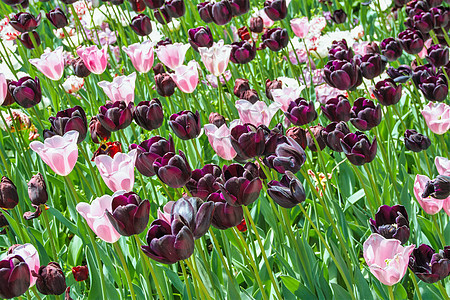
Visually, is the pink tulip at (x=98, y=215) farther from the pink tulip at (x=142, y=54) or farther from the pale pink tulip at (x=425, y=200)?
Answer: the pink tulip at (x=142, y=54)

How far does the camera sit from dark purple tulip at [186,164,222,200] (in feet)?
4.21

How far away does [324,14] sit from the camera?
4.39 m

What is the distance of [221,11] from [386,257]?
1.76 m

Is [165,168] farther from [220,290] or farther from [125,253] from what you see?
[125,253]

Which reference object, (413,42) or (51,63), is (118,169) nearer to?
(51,63)

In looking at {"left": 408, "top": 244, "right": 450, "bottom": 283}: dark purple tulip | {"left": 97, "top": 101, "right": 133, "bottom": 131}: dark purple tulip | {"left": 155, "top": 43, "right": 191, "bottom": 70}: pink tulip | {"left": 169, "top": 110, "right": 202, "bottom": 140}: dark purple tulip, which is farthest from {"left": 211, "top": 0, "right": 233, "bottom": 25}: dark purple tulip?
{"left": 408, "top": 244, "right": 450, "bottom": 283}: dark purple tulip

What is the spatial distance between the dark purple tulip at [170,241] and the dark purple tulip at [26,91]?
1188 millimetres

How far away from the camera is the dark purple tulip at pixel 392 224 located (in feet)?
4.18

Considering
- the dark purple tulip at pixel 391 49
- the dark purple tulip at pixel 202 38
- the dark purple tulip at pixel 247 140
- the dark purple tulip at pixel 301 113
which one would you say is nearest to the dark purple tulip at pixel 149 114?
the dark purple tulip at pixel 301 113

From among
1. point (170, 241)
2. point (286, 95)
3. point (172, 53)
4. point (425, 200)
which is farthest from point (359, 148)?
point (172, 53)

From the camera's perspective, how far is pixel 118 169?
4.79 feet

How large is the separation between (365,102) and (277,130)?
440mm

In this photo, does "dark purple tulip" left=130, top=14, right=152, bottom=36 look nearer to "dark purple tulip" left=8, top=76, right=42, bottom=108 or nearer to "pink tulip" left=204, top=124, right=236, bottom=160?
"dark purple tulip" left=8, top=76, right=42, bottom=108

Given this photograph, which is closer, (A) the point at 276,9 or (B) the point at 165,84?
(B) the point at 165,84
